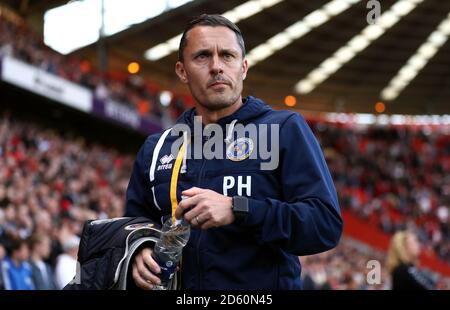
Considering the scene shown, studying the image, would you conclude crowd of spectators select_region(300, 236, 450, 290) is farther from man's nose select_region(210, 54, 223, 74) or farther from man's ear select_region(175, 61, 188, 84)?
man's nose select_region(210, 54, 223, 74)

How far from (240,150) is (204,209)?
35cm

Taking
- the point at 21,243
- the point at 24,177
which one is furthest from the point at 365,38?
the point at 21,243

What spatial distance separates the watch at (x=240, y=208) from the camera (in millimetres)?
2146

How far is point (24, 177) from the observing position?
1180 centimetres

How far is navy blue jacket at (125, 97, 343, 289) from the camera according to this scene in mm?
2195

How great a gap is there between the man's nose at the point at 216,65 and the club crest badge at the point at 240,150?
23 cm

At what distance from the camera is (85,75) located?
23453mm

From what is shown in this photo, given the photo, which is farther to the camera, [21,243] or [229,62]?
[21,243]

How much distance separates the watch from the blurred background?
5.19 meters

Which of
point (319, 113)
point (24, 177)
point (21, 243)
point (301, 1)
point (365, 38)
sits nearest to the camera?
point (21, 243)

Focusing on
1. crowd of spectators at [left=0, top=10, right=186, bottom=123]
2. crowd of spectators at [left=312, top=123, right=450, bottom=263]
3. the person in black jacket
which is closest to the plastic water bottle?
the person in black jacket
